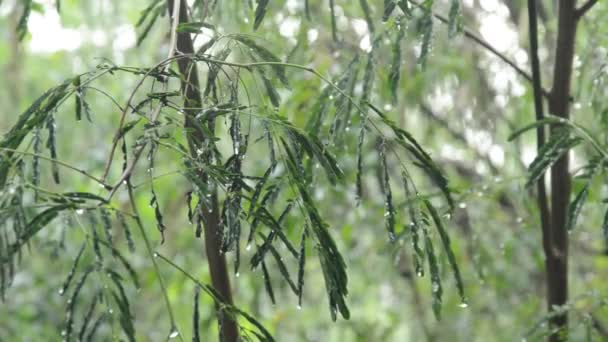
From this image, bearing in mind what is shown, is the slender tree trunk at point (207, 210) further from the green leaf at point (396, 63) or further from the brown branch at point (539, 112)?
the brown branch at point (539, 112)

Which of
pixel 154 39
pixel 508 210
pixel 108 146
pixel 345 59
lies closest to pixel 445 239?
pixel 345 59

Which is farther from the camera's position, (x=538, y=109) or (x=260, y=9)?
(x=538, y=109)

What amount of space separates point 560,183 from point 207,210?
56 cm

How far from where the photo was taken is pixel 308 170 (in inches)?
39.4

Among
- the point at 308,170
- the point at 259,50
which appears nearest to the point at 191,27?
the point at 259,50

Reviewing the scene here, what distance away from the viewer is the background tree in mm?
708

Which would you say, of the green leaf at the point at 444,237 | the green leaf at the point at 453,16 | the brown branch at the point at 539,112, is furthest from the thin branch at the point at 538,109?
the green leaf at the point at 444,237

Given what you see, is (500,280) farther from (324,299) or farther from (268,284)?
(268,284)

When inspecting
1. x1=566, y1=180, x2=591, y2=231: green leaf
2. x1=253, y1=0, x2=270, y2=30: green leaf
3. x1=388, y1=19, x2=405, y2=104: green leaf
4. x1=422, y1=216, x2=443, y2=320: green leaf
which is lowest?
x1=422, y1=216, x2=443, y2=320: green leaf

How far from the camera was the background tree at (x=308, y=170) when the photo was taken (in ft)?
2.32

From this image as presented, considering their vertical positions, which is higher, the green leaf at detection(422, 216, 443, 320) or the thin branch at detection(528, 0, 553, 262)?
the thin branch at detection(528, 0, 553, 262)

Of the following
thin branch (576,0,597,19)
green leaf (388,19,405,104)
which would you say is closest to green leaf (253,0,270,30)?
green leaf (388,19,405,104)

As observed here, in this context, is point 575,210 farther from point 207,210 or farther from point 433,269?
point 207,210

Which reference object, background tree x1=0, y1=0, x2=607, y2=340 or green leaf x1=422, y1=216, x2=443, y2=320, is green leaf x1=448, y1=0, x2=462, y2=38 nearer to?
background tree x1=0, y1=0, x2=607, y2=340
